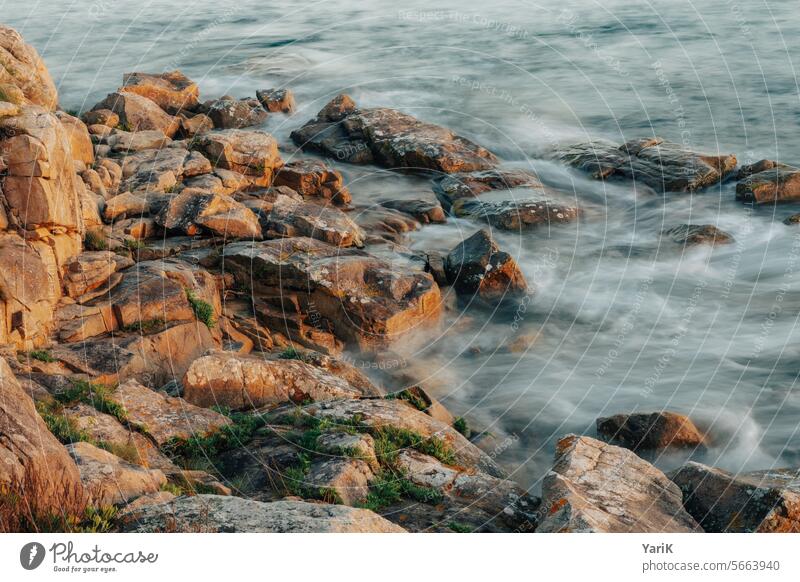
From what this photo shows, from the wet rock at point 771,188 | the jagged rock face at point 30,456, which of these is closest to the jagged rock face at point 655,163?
the wet rock at point 771,188

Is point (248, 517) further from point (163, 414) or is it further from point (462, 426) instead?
point (462, 426)

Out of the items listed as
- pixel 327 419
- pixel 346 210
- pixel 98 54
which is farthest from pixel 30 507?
pixel 98 54

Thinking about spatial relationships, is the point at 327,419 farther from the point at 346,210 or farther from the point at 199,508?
the point at 346,210

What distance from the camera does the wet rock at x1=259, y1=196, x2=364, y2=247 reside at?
68.7ft

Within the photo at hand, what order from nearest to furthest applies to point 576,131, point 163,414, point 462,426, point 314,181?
1. point 163,414
2. point 462,426
3. point 314,181
4. point 576,131

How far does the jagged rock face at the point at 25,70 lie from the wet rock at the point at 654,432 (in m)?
16.0

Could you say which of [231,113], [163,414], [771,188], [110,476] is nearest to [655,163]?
[771,188]

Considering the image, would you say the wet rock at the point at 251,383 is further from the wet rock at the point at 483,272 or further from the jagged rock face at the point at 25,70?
the jagged rock face at the point at 25,70

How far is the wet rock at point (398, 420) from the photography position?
1291 cm

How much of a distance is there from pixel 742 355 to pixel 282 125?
1860cm

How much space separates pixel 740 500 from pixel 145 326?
10482 millimetres

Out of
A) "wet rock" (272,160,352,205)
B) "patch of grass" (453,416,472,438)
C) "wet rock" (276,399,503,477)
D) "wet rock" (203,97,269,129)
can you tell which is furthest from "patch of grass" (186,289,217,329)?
"wet rock" (203,97,269,129)

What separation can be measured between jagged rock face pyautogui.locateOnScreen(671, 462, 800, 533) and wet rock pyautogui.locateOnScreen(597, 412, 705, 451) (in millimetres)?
2401

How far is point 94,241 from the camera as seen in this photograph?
17609mm
